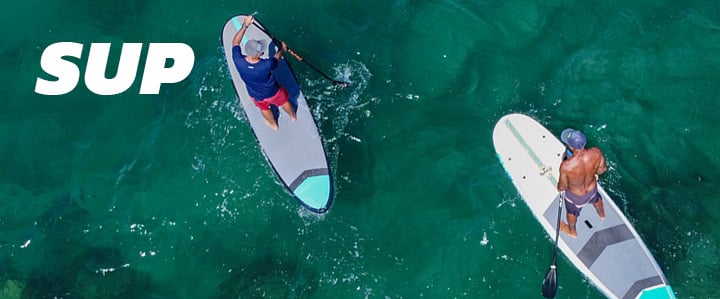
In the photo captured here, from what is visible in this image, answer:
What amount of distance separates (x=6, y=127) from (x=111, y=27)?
2.84 m

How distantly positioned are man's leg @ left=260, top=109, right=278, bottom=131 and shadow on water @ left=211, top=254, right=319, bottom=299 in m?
2.26

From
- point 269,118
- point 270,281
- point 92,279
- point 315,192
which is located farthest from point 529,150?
point 92,279

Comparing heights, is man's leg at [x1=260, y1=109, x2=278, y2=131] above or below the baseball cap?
below

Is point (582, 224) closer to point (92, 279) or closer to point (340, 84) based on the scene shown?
point (340, 84)

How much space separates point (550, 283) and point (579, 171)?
7.20 feet

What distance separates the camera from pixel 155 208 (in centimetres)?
1334

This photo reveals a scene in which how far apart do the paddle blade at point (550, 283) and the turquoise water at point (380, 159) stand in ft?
1.39

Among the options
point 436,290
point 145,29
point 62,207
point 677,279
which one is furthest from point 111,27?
point 677,279

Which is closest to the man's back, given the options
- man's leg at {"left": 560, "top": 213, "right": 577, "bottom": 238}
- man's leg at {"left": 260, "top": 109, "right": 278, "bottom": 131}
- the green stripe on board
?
man's leg at {"left": 560, "top": 213, "right": 577, "bottom": 238}

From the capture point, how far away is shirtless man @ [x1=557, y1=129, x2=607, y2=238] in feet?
33.1

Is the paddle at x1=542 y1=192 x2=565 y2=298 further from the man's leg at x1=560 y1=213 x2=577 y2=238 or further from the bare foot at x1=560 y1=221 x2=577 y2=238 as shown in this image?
the bare foot at x1=560 y1=221 x2=577 y2=238

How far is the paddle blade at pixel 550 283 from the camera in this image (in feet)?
37.5

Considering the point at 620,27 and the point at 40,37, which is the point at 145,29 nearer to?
the point at 40,37

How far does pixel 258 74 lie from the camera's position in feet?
37.7
